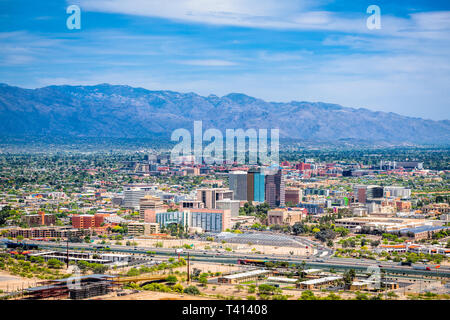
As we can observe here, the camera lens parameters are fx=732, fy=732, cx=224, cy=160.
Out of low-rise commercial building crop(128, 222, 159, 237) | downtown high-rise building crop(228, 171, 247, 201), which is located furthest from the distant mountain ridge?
low-rise commercial building crop(128, 222, 159, 237)

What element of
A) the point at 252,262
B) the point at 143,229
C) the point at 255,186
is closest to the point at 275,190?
the point at 255,186

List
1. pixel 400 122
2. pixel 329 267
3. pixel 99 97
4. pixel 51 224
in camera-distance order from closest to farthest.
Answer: pixel 329 267 → pixel 51 224 → pixel 99 97 → pixel 400 122

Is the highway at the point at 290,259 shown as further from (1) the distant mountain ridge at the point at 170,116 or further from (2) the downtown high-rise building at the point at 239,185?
(1) the distant mountain ridge at the point at 170,116

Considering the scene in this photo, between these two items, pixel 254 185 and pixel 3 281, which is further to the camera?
pixel 254 185

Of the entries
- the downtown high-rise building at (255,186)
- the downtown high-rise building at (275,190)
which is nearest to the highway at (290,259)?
the downtown high-rise building at (275,190)

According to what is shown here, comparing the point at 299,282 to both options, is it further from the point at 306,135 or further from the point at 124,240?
the point at 306,135

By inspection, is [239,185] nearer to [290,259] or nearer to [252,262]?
[290,259]
